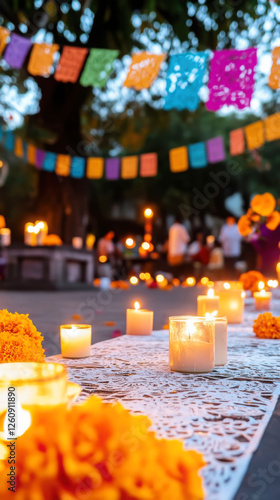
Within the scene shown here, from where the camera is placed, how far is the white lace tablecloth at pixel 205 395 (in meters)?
1.18

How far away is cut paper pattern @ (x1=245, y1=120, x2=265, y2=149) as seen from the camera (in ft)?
25.6

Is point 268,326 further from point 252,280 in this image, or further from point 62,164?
point 62,164

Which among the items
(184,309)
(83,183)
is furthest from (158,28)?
(184,309)

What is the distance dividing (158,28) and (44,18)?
2297 millimetres

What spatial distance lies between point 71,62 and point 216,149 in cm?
324

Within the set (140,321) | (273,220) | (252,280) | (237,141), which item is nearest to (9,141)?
(237,141)

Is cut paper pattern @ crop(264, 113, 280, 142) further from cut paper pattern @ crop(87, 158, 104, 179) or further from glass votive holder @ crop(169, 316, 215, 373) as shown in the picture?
glass votive holder @ crop(169, 316, 215, 373)

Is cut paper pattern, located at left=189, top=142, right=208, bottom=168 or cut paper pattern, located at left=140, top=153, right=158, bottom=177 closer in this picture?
cut paper pattern, located at left=189, top=142, right=208, bottom=168

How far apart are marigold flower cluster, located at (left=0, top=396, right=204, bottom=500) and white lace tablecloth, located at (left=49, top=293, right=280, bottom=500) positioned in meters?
0.17

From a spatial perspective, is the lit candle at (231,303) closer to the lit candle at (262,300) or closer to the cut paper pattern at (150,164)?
the lit candle at (262,300)

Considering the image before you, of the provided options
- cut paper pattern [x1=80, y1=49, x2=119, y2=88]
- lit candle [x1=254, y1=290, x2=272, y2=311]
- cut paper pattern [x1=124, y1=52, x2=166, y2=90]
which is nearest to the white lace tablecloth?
lit candle [x1=254, y1=290, x2=272, y2=311]

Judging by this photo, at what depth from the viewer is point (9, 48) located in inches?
262

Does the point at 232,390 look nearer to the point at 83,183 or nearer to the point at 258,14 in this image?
the point at 258,14

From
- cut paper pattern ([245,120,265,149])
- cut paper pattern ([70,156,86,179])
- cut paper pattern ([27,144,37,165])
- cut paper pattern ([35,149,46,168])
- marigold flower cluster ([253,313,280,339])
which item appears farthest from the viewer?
cut paper pattern ([70,156,86,179])
